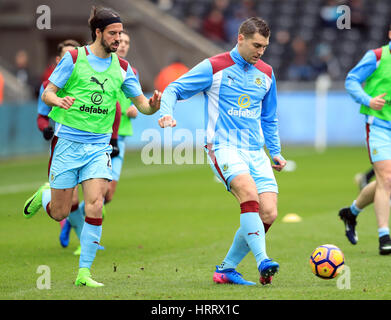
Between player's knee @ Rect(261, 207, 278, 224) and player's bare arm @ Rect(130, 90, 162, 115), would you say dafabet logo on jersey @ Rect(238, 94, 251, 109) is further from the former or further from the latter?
player's knee @ Rect(261, 207, 278, 224)

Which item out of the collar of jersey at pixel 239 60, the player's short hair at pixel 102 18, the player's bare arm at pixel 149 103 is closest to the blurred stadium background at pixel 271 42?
the player's bare arm at pixel 149 103

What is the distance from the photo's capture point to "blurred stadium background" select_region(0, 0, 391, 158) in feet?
94.6

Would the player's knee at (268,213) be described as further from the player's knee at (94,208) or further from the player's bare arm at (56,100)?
the player's bare arm at (56,100)

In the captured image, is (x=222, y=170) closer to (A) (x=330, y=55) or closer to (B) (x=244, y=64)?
(B) (x=244, y=64)

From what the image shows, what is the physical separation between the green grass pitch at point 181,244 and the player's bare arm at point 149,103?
1.56 meters

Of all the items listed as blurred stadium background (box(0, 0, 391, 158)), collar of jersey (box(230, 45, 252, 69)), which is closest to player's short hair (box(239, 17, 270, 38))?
collar of jersey (box(230, 45, 252, 69))

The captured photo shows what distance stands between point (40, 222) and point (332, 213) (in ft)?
14.6

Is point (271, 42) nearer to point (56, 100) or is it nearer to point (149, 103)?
point (149, 103)

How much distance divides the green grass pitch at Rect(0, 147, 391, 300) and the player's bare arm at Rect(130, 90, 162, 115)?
5.12ft

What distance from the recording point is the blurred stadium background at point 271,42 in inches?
1135

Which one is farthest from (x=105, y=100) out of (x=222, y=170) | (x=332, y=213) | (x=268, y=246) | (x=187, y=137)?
(x=187, y=137)

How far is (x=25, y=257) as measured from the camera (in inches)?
372

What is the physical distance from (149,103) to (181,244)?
2.97m

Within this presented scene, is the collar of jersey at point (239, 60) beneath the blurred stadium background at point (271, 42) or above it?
beneath
